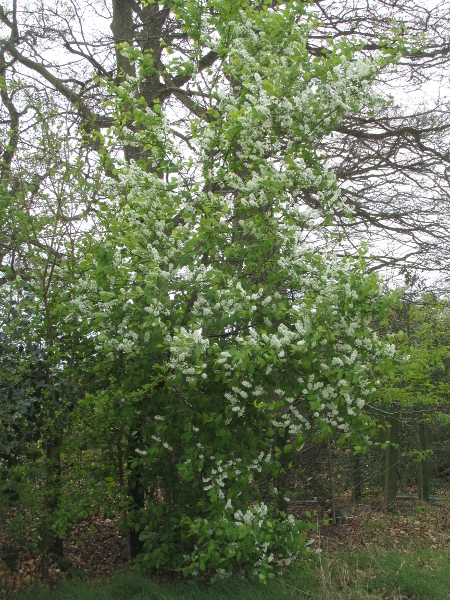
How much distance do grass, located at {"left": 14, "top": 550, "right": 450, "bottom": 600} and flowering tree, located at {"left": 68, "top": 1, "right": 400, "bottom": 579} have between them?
0.16 metres

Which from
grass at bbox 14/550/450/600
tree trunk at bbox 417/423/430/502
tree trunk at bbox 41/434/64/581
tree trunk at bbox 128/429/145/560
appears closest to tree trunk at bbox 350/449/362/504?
tree trunk at bbox 417/423/430/502

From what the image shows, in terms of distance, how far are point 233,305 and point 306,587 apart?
2.07 meters

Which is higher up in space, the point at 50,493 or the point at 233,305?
the point at 233,305

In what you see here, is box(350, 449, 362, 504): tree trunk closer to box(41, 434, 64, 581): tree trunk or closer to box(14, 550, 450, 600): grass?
box(14, 550, 450, 600): grass

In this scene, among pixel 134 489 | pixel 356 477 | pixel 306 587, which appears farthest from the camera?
pixel 356 477

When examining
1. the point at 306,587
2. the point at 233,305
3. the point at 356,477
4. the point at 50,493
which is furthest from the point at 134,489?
the point at 356,477

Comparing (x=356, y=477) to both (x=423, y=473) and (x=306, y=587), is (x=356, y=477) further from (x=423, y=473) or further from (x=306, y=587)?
(x=306, y=587)

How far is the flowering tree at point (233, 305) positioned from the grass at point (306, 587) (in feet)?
0.51

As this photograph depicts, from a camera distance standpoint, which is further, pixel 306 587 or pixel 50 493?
pixel 50 493

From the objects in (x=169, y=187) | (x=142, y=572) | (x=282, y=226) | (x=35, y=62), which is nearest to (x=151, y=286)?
(x=169, y=187)

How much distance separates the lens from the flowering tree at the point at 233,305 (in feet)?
13.0

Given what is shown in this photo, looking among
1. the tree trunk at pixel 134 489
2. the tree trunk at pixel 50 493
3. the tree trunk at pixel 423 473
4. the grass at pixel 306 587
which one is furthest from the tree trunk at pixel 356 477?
the tree trunk at pixel 50 493

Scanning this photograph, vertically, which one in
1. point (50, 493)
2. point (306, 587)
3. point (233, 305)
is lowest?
point (306, 587)

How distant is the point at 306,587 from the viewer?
13.9ft
